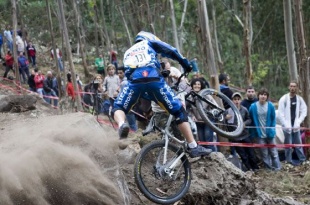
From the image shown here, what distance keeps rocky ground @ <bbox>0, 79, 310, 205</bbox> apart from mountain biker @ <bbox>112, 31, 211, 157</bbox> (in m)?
0.57

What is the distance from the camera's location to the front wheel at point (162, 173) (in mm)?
6180

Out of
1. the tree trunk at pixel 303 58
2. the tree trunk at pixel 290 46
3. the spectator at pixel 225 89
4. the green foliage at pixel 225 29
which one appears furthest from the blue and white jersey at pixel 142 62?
the green foliage at pixel 225 29

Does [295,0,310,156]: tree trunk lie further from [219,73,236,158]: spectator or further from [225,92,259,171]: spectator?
[225,92,259,171]: spectator

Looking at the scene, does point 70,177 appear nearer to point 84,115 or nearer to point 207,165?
point 84,115

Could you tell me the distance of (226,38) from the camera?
37.0 metres

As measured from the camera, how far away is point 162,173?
6336 millimetres

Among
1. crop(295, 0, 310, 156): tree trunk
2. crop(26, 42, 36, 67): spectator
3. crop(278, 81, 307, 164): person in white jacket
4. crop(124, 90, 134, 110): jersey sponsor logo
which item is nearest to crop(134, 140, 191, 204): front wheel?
crop(124, 90, 134, 110): jersey sponsor logo

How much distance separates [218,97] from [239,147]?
2585 mm

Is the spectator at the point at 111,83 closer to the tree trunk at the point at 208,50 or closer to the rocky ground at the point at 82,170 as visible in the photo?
the tree trunk at the point at 208,50

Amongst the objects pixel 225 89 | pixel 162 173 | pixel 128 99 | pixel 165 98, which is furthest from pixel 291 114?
pixel 128 99

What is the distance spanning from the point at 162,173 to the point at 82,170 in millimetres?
982

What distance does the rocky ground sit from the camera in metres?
5.80

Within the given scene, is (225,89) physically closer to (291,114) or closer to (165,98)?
(291,114)

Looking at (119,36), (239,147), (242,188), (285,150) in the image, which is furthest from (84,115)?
(119,36)
